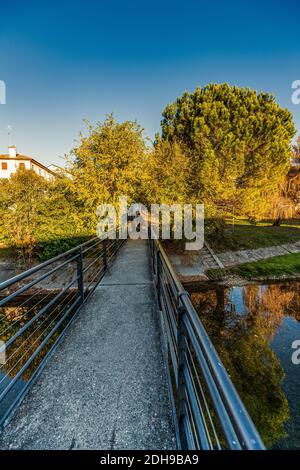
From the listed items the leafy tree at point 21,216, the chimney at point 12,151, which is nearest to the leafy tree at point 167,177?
the leafy tree at point 21,216

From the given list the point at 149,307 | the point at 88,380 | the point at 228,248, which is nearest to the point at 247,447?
the point at 88,380

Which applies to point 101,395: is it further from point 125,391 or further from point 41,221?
point 41,221

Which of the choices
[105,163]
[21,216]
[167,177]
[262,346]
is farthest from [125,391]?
[167,177]

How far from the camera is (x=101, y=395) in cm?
235

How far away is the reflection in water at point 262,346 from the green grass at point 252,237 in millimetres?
3993

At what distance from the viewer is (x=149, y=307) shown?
4.44m

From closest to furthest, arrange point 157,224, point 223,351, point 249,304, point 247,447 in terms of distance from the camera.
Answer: point 247,447, point 223,351, point 249,304, point 157,224

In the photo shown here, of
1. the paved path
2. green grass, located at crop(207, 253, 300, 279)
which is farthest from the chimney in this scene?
the paved path

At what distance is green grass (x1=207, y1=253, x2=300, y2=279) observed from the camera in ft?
42.6

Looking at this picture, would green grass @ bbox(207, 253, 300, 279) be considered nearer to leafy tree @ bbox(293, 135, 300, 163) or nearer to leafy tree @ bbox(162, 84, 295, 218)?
leafy tree @ bbox(162, 84, 295, 218)

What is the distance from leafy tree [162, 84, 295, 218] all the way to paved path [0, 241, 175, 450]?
10.9m

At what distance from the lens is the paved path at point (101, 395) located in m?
1.90
